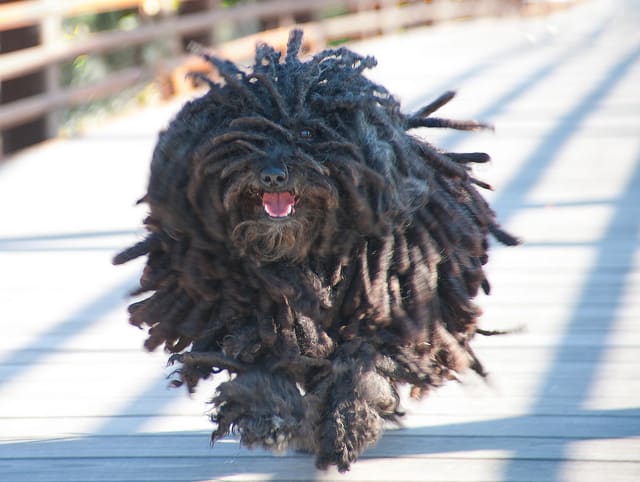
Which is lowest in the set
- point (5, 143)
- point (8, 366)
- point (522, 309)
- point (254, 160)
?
point (5, 143)

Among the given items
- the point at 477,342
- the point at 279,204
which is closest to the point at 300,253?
the point at 279,204

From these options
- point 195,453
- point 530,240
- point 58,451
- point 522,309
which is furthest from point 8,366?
point 530,240

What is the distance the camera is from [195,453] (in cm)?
292

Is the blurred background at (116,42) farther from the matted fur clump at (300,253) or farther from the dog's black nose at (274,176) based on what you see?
the dog's black nose at (274,176)

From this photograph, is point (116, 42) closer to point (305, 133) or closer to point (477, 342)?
point (477, 342)

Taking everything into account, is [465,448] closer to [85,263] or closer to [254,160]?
[254,160]

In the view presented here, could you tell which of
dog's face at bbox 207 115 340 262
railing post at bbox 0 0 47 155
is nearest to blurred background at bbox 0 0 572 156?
railing post at bbox 0 0 47 155

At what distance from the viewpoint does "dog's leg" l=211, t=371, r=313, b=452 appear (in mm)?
2588

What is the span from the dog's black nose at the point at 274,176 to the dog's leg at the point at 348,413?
467 millimetres

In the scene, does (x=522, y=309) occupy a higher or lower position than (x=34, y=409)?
lower

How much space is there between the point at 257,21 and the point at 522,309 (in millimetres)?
10557

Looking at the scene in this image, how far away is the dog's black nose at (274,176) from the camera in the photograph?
251 cm

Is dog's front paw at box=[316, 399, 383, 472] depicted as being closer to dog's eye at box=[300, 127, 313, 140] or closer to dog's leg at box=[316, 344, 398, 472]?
dog's leg at box=[316, 344, 398, 472]

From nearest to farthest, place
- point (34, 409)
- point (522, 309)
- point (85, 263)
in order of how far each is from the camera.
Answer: point (34, 409) → point (522, 309) → point (85, 263)
